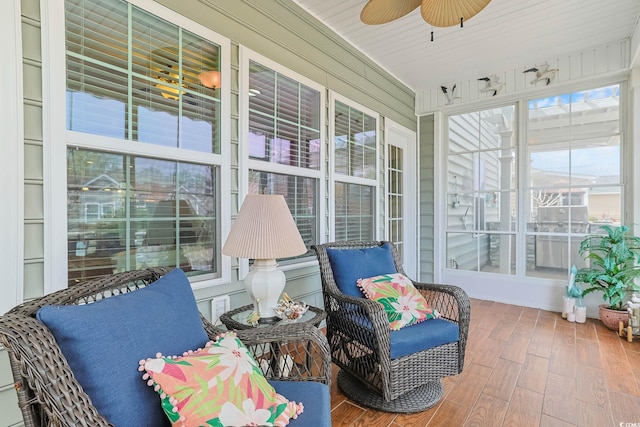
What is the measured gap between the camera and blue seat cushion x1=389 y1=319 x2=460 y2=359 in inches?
68.9

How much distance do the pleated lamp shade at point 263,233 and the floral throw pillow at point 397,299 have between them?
2.04 ft

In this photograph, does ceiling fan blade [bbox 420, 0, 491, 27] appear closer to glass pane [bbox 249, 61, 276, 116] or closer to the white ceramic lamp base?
glass pane [bbox 249, 61, 276, 116]

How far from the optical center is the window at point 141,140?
1526 millimetres

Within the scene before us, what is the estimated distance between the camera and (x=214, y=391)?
95 cm

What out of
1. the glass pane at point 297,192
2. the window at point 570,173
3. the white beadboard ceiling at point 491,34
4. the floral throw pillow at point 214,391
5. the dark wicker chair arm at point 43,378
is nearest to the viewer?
the dark wicker chair arm at point 43,378

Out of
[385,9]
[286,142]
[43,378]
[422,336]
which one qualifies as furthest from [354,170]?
[43,378]

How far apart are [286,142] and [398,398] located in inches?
78.8

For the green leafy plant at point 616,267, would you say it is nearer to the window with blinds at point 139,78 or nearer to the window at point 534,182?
the window at point 534,182

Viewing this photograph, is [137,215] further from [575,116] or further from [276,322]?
[575,116]

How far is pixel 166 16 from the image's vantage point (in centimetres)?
181

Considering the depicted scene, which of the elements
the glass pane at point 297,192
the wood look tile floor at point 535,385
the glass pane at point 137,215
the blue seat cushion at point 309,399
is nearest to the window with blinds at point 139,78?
the glass pane at point 137,215

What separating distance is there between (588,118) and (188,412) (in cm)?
462

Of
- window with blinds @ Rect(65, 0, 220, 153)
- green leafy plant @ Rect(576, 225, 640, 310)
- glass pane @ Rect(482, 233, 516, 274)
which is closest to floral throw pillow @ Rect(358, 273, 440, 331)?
window with blinds @ Rect(65, 0, 220, 153)

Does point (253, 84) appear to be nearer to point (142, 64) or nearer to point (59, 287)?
point (142, 64)
